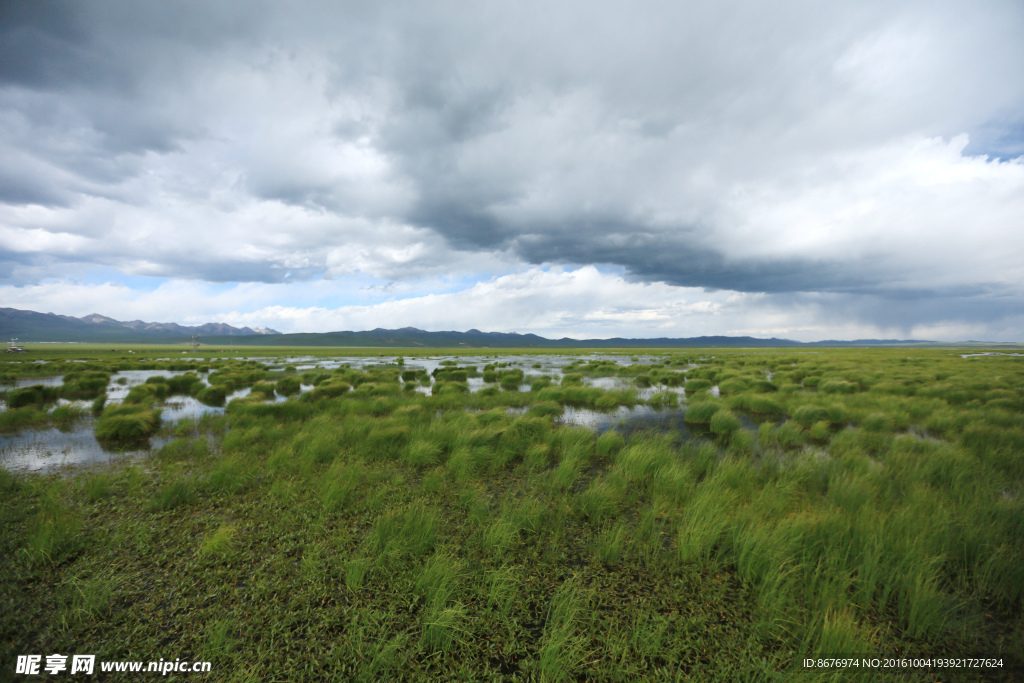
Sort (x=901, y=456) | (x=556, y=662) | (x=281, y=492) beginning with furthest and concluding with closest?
(x=901, y=456) < (x=281, y=492) < (x=556, y=662)

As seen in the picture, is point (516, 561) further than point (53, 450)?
No

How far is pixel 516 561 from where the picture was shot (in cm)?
561

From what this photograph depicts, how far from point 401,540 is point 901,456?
12.4 meters

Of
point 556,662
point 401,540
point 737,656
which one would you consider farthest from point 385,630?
point 737,656

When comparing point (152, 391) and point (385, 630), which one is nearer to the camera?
point (385, 630)

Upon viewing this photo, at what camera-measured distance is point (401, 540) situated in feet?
18.6

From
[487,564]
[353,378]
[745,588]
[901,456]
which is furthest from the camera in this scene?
[353,378]

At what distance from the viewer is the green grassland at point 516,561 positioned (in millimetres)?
3984

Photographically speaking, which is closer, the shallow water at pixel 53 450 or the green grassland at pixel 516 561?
the green grassland at pixel 516 561

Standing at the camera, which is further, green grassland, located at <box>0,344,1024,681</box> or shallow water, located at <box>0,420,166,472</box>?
shallow water, located at <box>0,420,166,472</box>

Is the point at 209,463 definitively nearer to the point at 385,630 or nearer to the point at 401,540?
the point at 401,540

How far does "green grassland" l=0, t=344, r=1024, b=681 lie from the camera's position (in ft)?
13.1

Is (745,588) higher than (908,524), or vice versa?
(908,524)

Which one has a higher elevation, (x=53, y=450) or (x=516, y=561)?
(x=53, y=450)
